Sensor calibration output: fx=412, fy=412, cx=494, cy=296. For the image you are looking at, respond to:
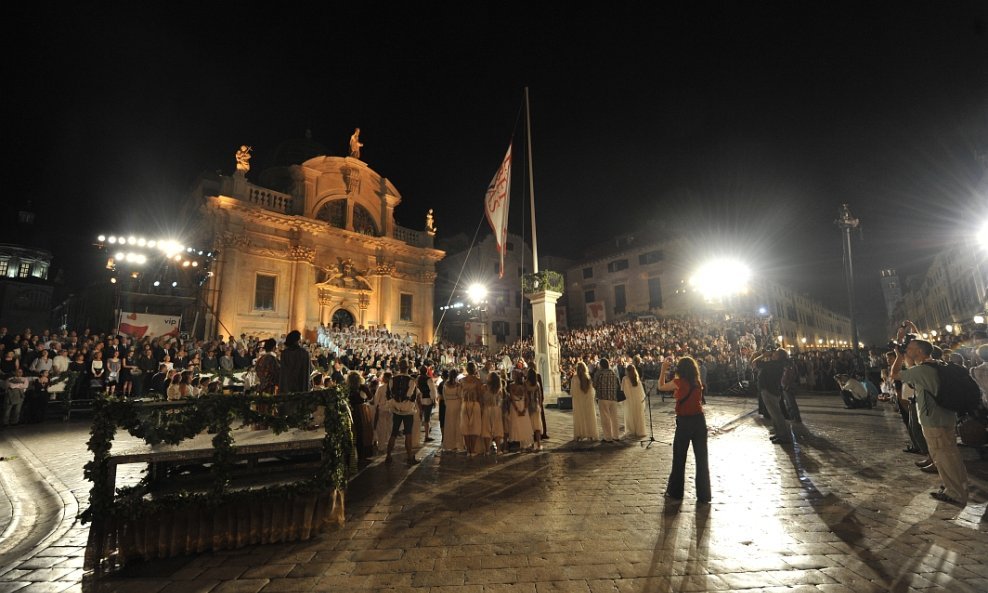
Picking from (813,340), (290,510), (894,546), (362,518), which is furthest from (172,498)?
(813,340)

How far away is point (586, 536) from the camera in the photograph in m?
3.91

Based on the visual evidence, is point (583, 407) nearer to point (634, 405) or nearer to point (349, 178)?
point (634, 405)

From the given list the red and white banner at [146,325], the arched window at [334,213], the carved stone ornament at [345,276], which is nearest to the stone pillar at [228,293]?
the red and white banner at [146,325]

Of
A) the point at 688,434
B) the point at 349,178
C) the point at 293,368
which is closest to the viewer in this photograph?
the point at 688,434

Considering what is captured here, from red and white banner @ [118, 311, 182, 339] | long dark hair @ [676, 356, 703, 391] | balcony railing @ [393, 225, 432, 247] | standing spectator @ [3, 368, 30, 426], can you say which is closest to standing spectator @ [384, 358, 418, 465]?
long dark hair @ [676, 356, 703, 391]

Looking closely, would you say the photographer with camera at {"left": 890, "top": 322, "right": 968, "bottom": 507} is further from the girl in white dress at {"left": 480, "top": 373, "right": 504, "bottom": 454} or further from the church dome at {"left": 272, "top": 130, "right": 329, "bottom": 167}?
the church dome at {"left": 272, "top": 130, "right": 329, "bottom": 167}

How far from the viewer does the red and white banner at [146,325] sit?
1919cm

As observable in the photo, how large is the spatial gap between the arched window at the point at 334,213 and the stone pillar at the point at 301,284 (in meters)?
2.92

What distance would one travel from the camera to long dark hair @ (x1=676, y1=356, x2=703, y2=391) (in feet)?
17.0

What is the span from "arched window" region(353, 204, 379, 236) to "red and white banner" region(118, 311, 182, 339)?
11.8 m

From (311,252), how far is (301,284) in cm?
212

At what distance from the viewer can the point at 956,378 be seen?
15.7 feet

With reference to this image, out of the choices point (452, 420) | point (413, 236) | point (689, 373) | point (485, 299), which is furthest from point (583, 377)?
point (485, 299)

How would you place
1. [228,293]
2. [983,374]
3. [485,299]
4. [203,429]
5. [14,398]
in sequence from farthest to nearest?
[485,299], [228,293], [14,398], [983,374], [203,429]
